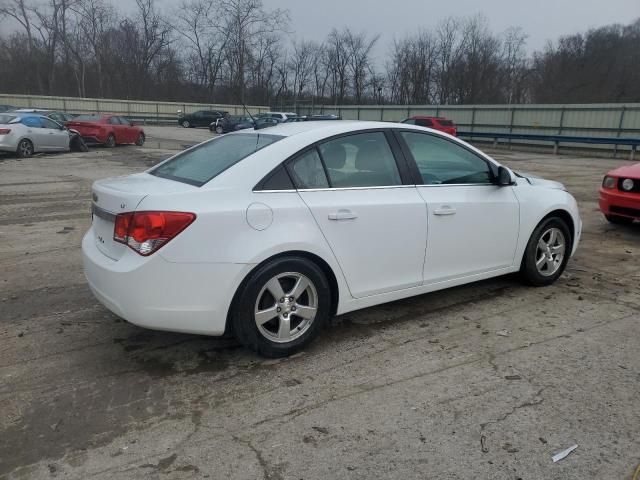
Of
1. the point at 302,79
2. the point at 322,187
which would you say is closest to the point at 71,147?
the point at 322,187

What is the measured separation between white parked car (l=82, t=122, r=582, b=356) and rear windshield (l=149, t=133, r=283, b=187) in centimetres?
2

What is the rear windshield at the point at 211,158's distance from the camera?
3.61 meters

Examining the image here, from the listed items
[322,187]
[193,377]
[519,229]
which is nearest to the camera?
[193,377]

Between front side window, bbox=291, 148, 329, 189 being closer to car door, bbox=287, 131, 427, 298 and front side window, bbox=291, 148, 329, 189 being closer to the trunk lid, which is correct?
car door, bbox=287, 131, 427, 298

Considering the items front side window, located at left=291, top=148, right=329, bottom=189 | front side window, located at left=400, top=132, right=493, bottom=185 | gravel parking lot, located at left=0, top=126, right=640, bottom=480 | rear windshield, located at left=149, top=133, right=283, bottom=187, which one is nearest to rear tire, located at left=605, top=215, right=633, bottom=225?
gravel parking lot, located at left=0, top=126, right=640, bottom=480

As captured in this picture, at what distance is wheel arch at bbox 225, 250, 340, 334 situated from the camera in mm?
3328

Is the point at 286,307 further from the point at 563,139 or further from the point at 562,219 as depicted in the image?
the point at 563,139

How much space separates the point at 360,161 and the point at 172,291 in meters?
1.69

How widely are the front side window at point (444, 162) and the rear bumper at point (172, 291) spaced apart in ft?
5.83

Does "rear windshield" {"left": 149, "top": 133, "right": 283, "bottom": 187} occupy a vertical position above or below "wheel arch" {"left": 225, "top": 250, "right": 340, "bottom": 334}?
above

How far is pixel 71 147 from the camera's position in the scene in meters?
20.0

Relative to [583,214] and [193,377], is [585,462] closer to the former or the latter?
[193,377]

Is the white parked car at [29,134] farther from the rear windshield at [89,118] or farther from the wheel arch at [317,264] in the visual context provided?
the wheel arch at [317,264]

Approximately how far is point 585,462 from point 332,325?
81.5 inches
